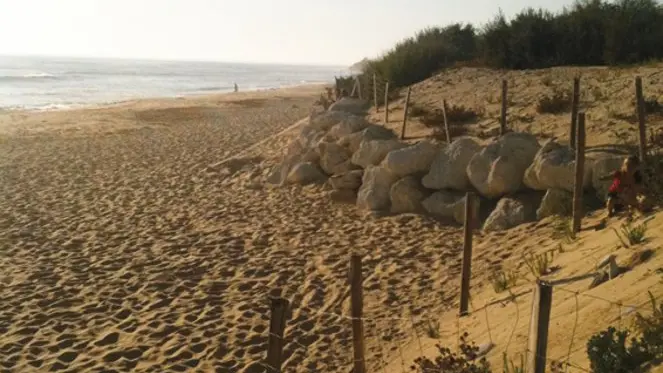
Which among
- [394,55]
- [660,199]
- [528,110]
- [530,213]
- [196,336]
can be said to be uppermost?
[394,55]

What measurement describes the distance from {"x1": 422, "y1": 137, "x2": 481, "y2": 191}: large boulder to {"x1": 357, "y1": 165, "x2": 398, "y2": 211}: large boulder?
2.38ft

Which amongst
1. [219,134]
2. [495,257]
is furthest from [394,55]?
[495,257]

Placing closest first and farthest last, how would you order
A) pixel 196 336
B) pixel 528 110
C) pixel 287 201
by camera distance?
pixel 196 336
pixel 287 201
pixel 528 110

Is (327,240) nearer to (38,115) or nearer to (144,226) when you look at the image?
(144,226)

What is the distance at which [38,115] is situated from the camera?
31.5 m

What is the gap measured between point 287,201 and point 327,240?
2639mm

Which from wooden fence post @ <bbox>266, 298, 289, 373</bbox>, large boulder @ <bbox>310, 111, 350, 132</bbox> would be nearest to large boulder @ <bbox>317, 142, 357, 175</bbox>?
large boulder @ <bbox>310, 111, 350, 132</bbox>

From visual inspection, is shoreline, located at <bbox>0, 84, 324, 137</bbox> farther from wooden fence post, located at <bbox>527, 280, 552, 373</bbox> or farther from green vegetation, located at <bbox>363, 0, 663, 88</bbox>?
wooden fence post, located at <bbox>527, 280, 552, 373</bbox>

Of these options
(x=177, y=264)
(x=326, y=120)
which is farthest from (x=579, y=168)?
(x=326, y=120)

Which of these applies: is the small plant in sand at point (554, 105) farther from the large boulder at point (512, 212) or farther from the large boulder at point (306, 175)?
the large boulder at point (306, 175)

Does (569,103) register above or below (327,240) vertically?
above

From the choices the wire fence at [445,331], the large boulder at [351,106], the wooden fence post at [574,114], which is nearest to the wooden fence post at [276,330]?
the wire fence at [445,331]

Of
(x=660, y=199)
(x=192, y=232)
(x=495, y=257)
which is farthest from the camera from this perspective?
(x=192, y=232)

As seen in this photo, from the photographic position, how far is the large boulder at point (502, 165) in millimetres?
8930
